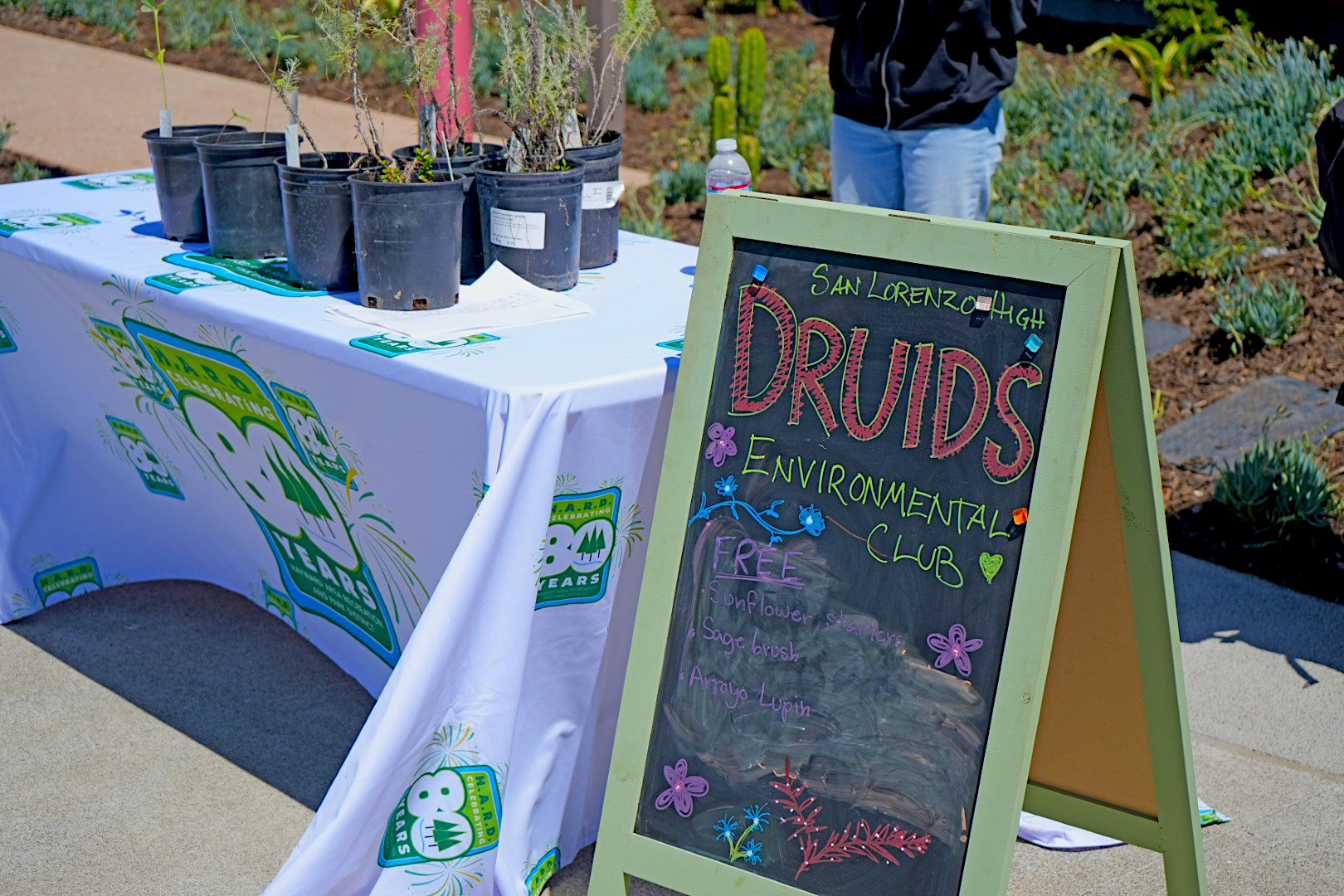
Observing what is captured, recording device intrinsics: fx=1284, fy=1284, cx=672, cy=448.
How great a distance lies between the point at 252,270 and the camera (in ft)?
9.18

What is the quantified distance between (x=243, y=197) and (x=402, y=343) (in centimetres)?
73

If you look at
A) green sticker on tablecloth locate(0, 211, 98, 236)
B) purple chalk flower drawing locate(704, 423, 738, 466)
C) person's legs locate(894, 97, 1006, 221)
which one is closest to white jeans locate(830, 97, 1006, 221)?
person's legs locate(894, 97, 1006, 221)

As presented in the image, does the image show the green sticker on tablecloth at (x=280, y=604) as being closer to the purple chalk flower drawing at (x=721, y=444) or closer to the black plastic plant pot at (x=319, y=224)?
the black plastic plant pot at (x=319, y=224)

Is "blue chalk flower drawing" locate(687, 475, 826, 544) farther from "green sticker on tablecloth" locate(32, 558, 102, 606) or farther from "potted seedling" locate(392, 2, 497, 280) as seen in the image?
"green sticker on tablecloth" locate(32, 558, 102, 606)

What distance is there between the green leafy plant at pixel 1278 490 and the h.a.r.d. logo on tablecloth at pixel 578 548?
2403mm

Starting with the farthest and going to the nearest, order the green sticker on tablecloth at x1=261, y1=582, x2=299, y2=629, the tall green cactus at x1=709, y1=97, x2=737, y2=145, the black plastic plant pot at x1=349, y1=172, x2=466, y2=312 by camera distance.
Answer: the tall green cactus at x1=709, y1=97, x2=737, y2=145, the green sticker on tablecloth at x1=261, y1=582, x2=299, y2=629, the black plastic plant pot at x1=349, y1=172, x2=466, y2=312

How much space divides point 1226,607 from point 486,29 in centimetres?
869

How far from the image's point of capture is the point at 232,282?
8.95 feet

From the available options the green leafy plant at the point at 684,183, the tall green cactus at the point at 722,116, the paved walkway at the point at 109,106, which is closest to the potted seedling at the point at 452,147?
the tall green cactus at the point at 722,116

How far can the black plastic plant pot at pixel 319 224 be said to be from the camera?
2.55 m

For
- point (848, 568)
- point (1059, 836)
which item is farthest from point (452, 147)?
point (1059, 836)

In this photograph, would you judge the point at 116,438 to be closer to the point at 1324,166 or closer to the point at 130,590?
the point at 130,590

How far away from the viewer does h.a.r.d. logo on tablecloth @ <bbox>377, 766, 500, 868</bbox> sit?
2.23 metres

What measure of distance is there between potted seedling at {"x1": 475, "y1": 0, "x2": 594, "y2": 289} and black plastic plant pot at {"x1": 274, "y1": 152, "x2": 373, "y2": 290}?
27 cm
